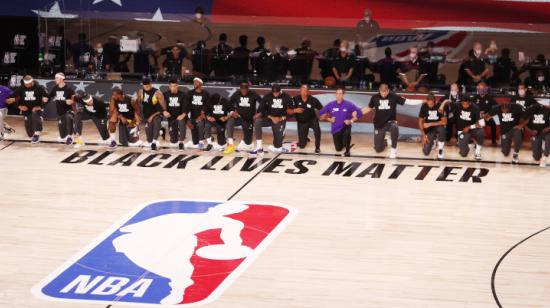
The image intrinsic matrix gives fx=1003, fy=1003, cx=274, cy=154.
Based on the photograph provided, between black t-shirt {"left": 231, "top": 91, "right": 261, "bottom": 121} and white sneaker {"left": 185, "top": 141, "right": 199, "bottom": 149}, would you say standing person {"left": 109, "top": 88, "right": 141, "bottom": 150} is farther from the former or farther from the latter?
black t-shirt {"left": 231, "top": 91, "right": 261, "bottom": 121}

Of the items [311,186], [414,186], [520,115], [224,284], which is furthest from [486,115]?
[224,284]

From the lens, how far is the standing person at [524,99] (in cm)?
2700

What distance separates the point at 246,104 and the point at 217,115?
0.86 metres

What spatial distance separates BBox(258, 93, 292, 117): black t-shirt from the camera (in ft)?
89.9

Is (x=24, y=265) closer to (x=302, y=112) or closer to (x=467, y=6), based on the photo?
(x=302, y=112)

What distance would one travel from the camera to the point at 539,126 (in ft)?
85.5

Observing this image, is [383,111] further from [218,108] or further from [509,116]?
[218,108]

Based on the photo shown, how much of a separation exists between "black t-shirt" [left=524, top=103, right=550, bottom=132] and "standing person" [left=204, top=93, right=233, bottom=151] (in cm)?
803

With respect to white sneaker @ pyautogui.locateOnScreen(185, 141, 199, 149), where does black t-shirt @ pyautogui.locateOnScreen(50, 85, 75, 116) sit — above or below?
above

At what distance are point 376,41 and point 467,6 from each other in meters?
3.69

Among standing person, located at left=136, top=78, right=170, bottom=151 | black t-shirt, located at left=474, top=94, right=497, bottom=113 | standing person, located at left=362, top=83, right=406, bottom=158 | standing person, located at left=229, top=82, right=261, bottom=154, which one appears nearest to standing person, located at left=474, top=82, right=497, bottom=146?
black t-shirt, located at left=474, top=94, right=497, bottom=113

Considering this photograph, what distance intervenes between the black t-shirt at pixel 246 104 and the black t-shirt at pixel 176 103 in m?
1.40

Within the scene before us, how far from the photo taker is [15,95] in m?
28.6

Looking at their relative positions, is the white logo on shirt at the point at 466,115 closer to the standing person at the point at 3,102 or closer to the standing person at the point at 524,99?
the standing person at the point at 524,99
